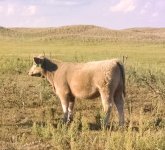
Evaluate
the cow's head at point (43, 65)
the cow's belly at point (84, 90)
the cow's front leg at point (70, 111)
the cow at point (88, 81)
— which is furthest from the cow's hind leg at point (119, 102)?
the cow's head at point (43, 65)

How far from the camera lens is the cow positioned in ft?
37.9

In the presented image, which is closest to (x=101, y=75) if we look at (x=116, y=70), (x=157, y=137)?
(x=116, y=70)

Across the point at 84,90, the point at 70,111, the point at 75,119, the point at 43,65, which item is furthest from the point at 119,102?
the point at 43,65

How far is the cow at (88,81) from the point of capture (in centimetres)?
1155

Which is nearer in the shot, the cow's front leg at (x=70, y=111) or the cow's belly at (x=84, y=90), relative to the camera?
the cow's belly at (x=84, y=90)

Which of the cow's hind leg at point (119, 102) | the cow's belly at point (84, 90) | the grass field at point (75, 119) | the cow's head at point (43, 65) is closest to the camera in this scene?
the grass field at point (75, 119)

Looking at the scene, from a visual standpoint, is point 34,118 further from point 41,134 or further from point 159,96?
point 159,96

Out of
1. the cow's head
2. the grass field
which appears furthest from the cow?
the grass field

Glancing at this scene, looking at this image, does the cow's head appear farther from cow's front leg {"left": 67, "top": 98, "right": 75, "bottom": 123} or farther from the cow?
cow's front leg {"left": 67, "top": 98, "right": 75, "bottom": 123}

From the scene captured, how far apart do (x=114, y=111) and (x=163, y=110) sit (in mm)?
1434

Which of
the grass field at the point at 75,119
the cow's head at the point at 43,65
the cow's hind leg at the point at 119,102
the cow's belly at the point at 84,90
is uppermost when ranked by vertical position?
the cow's head at the point at 43,65

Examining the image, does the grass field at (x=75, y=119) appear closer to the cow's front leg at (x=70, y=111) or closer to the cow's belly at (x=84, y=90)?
the cow's front leg at (x=70, y=111)

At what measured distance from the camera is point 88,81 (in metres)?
11.9

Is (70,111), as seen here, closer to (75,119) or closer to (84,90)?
(84,90)
